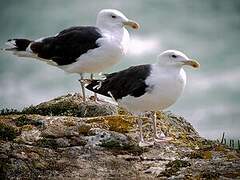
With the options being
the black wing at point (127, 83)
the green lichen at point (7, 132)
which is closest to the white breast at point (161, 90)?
the black wing at point (127, 83)

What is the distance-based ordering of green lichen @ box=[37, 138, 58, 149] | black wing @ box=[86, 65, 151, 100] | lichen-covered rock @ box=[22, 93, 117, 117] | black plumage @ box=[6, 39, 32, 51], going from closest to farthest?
1. green lichen @ box=[37, 138, 58, 149]
2. black wing @ box=[86, 65, 151, 100]
3. lichen-covered rock @ box=[22, 93, 117, 117]
4. black plumage @ box=[6, 39, 32, 51]

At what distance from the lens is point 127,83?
44.2ft

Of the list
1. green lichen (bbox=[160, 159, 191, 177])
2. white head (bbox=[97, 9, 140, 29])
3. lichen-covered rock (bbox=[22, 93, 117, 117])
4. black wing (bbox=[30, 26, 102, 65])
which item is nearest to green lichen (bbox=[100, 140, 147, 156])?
green lichen (bbox=[160, 159, 191, 177])

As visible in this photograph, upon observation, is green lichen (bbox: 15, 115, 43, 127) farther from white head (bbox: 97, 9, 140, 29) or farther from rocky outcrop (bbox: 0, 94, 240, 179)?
white head (bbox: 97, 9, 140, 29)

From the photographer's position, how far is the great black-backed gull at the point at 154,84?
12.8 metres

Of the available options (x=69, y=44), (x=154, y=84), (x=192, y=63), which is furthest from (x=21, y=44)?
(x=192, y=63)

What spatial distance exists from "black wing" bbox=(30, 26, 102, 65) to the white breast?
140 inches

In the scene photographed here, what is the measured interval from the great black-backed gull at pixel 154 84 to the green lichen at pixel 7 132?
7.66 feet

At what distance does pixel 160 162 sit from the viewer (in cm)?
1187

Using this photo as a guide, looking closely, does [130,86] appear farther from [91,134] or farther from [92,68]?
[92,68]

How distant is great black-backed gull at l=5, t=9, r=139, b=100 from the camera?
53.3 feet

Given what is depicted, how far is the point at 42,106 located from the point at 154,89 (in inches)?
215

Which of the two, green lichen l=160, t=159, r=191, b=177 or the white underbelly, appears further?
the white underbelly

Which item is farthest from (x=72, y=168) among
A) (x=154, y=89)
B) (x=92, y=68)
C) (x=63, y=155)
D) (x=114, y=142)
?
(x=92, y=68)
